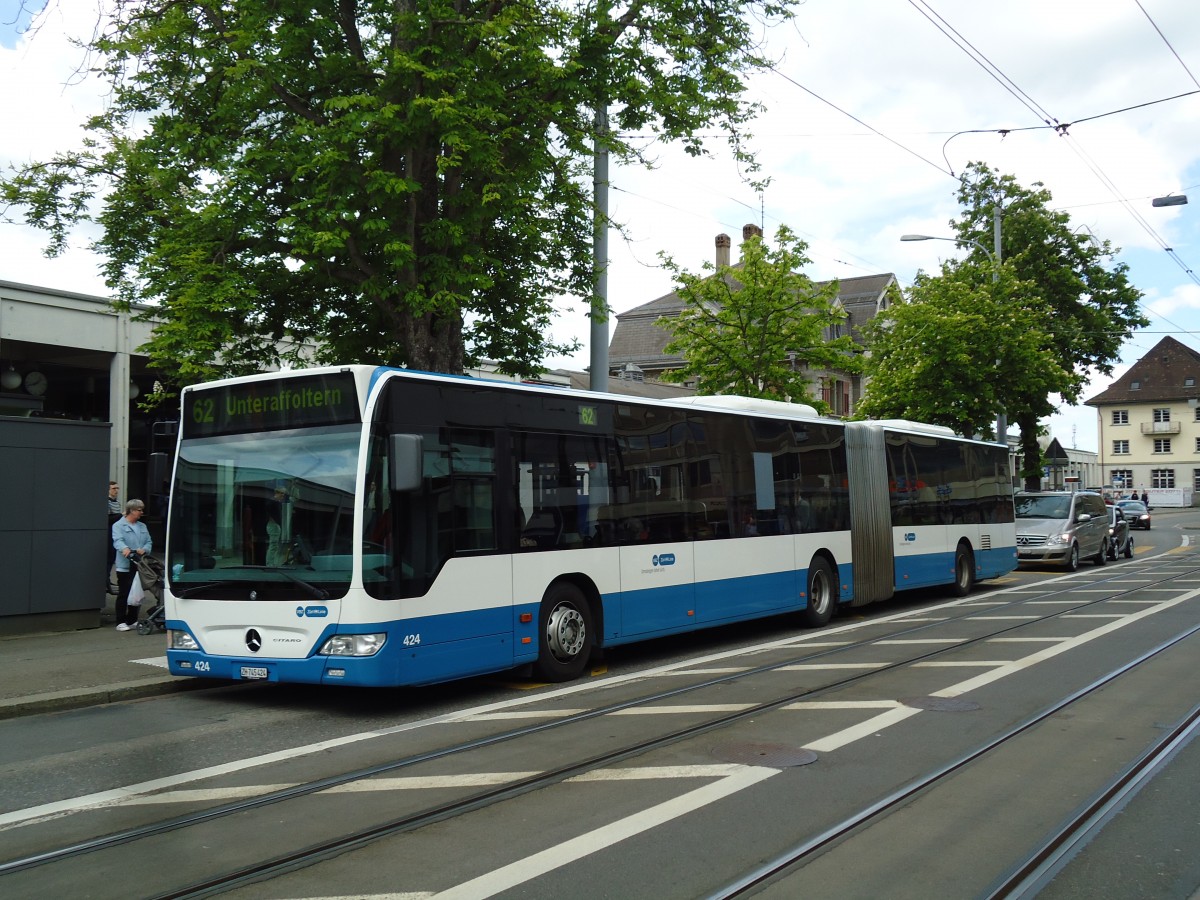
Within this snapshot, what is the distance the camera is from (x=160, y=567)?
14.5 metres

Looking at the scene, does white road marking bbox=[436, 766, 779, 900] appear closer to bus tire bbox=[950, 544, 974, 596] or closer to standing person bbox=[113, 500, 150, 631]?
standing person bbox=[113, 500, 150, 631]

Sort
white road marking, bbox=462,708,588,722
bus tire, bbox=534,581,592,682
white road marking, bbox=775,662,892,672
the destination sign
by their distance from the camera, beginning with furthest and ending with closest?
white road marking, bbox=775,662,892,672 < bus tire, bbox=534,581,592,682 < the destination sign < white road marking, bbox=462,708,588,722

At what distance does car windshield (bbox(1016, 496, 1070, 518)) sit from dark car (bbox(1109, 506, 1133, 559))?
416cm

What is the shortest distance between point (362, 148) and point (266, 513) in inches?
250

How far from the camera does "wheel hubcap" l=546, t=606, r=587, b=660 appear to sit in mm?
10438

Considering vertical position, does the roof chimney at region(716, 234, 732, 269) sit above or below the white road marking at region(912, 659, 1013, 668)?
above

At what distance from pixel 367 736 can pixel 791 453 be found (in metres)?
8.33

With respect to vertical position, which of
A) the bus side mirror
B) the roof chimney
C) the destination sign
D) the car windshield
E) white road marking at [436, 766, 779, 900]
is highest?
the roof chimney

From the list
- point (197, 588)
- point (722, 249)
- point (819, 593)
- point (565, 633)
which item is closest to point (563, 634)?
point (565, 633)

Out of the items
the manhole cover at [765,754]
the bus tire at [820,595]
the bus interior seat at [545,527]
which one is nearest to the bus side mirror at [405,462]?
the bus interior seat at [545,527]

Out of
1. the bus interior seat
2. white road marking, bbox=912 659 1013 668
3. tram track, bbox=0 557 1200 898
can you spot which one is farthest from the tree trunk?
the bus interior seat

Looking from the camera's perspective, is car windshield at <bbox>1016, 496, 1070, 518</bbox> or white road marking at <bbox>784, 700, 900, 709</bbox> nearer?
white road marking at <bbox>784, 700, 900, 709</bbox>

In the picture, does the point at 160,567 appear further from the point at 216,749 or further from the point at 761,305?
the point at 761,305

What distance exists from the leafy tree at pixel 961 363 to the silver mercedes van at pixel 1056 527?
3.85 m
